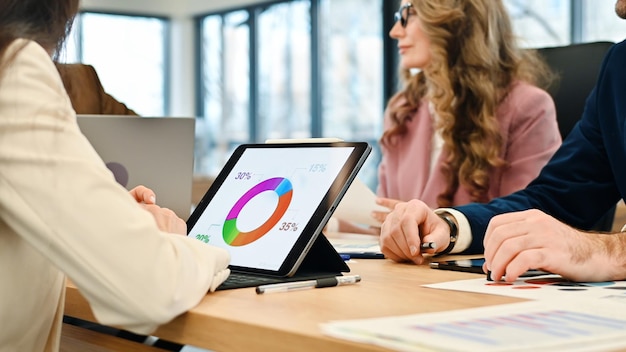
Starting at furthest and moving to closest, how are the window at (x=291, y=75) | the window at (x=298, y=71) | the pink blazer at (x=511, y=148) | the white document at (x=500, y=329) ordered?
the window at (x=291, y=75), the window at (x=298, y=71), the pink blazer at (x=511, y=148), the white document at (x=500, y=329)

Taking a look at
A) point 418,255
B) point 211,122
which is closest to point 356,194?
point 418,255

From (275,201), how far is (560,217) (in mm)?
736

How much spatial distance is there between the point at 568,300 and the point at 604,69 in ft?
2.99

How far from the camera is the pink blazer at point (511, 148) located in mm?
2297

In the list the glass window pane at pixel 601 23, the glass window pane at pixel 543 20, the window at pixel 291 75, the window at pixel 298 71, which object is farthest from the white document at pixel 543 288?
the window at pixel 291 75

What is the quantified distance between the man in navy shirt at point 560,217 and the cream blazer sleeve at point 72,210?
44 cm

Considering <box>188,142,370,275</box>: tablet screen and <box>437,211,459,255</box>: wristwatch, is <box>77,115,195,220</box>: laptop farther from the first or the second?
<box>437,211,459,255</box>: wristwatch

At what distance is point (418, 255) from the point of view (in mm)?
1311

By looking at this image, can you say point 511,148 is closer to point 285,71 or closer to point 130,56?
point 285,71

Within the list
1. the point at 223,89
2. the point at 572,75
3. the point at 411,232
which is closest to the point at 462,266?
the point at 411,232

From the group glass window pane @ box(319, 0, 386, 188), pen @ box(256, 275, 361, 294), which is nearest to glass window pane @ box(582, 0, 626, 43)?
glass window pane @ box(319, 0, 386, 188)

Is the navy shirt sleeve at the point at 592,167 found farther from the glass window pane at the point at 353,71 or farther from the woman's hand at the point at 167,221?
the glass window pane at the point at 353,71

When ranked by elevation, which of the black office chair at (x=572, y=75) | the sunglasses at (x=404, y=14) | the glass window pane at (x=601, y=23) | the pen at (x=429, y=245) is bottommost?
the pen at (x=429, y=245)

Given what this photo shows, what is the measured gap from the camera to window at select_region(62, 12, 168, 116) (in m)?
9.49
